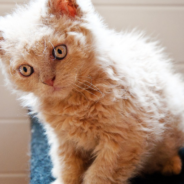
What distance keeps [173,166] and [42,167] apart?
54 centimetres

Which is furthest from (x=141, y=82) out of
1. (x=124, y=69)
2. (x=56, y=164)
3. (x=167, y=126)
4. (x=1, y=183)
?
(x=1, y=183)

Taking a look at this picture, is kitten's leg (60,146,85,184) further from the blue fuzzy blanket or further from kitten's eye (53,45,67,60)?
kitten's eye (53,45,67,60)

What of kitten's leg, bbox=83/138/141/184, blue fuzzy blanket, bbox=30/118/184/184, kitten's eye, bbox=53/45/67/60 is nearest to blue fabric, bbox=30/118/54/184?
blue fuzzy blanket, bbox=30/118/184/184

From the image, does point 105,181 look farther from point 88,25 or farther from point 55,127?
point 88,25

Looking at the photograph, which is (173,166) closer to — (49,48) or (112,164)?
(112,164)

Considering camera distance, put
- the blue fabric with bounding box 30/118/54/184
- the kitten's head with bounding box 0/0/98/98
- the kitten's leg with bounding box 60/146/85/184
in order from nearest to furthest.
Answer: the kitten's head with bounding box 0/0/98/98
the kitten's leg with bounding box 60/146/85/184
the blue fabric with bounding box 30/118/54/184

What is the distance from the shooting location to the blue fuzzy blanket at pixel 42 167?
1066 millimetres

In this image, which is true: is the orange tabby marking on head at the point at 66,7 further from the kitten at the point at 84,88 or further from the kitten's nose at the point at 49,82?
the kitten's nose at the point at 49,82

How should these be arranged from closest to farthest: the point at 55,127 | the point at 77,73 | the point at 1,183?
the point at 77,73 < the point at 55,127 < the point at 1,183

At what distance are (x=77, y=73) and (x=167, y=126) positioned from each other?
41cm

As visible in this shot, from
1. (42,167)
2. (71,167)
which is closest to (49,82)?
(71,167)

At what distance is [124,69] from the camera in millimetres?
944

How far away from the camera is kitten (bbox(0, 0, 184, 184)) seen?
32.3 inches

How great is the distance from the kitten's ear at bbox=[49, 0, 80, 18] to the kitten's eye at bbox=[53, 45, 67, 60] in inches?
4.7
